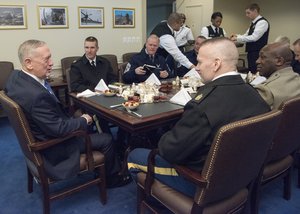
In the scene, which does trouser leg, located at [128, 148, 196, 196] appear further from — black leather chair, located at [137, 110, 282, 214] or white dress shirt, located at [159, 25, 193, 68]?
white dress shirt, located at [159, 25, 193, 68]

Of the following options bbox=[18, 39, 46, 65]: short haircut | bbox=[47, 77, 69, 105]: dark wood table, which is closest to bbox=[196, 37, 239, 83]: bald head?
bbox=[18, 39, 46, 65]: short haircut

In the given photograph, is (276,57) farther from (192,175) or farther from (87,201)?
(87,201)

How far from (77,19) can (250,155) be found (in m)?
3.82

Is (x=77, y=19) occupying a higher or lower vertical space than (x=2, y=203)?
higher

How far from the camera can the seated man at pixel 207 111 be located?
126 cm

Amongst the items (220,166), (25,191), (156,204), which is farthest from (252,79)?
(25,191)

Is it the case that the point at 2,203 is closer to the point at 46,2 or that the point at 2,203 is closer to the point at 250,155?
the point at 250,155

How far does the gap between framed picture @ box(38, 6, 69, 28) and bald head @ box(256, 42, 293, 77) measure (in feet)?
10.4

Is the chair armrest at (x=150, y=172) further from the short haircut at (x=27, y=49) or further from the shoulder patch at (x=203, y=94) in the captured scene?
the short haircut at (x=27, y=49)

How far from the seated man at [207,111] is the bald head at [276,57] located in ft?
2.47

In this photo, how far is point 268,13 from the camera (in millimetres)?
6230

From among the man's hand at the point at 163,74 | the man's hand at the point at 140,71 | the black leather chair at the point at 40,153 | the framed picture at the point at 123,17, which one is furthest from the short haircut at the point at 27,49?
the framed picture at the point at 123,17

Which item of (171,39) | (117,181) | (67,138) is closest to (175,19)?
(171,39)

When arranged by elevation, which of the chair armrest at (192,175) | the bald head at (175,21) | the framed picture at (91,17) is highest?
the framed picture at (91,17)
